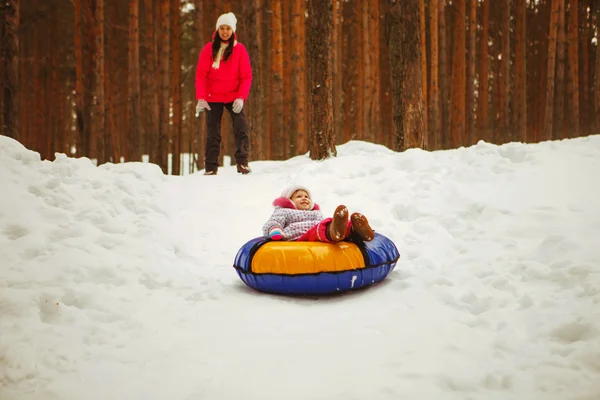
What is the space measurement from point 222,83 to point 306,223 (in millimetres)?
3749

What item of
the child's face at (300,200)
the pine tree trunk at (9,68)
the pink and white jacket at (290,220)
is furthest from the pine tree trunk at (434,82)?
the pine tree trunk at (9,68)

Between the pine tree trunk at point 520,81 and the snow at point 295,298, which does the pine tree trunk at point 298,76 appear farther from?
the pine tree trunk at point 520,81

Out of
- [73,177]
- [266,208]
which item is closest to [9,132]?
[73,177]

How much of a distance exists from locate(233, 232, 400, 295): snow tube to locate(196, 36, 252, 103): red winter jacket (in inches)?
157

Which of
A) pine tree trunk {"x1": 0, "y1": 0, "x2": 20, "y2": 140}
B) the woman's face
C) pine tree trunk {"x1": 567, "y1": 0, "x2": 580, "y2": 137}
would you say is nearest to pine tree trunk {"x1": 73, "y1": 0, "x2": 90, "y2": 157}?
pine tree trunk {"x1": 0, "y1": 0, "x2": 20, "y2": 140}

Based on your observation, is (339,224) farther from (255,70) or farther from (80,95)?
(80,95)

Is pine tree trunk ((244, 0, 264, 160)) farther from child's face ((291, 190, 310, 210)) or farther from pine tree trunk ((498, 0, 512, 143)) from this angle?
pine tree trunk ((498, 0, 512, 143))

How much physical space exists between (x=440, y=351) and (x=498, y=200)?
3029 mm

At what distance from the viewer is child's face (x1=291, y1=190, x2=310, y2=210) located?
4582mm

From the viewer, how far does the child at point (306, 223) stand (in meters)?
3.71

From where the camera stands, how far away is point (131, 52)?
36.8ft

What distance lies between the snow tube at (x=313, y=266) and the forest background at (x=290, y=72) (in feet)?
14.0

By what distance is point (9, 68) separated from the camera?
7844mm

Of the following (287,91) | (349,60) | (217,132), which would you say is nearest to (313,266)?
(217,132)
